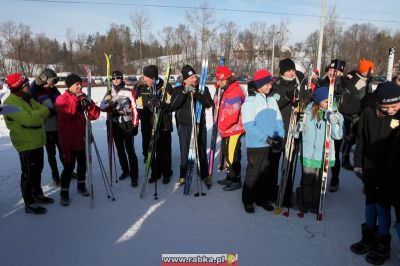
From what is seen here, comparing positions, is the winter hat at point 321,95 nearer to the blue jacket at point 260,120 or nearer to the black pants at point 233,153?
the blue jacket at point 260,120

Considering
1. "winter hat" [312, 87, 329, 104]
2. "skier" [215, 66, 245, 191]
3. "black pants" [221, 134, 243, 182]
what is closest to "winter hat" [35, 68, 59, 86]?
"skier" [215, 66, 245, 191]

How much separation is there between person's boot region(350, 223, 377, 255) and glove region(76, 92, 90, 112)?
367 cm

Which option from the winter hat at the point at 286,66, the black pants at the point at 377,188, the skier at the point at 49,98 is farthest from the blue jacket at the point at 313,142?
the skier at the point at 49,98

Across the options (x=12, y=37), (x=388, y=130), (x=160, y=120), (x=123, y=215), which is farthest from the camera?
(x=12, y=37)

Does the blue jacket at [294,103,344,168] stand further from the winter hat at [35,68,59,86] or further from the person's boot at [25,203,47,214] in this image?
the winter hat at [35,68,59,86]

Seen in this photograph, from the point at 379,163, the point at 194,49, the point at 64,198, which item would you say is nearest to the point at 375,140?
the point at 379,163

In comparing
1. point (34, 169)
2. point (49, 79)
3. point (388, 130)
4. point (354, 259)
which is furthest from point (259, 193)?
point (49, 79)

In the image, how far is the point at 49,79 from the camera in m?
4.79

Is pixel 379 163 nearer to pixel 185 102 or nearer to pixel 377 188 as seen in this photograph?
pixel 377 188

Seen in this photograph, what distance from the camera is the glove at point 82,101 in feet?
13.5

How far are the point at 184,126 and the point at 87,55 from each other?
59.8 metres

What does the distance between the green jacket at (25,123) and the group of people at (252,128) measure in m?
0.01

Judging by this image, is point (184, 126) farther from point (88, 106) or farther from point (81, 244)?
point (81, 244)

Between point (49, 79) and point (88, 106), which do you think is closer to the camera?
point (88, 106)
